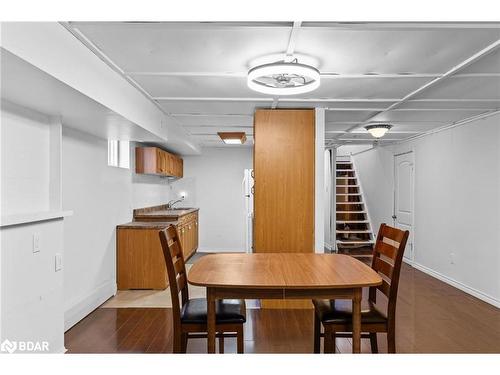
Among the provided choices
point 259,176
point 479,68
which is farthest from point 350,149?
point 479,68

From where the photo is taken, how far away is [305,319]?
139 inches

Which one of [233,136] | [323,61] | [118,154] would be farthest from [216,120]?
[323,61]

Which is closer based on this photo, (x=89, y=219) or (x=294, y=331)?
(x=294, y=331)

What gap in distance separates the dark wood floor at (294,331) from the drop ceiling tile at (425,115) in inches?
86.8

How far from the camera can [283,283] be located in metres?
1.98

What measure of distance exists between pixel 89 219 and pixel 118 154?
1.37m

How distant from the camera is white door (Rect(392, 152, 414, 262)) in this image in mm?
6168

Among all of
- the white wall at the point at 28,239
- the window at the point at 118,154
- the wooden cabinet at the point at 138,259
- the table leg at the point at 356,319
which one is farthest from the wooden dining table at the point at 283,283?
the window at the point at 118,154

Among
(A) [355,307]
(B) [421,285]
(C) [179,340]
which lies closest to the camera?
(A) [355,307]

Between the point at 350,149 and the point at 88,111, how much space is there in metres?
7.36

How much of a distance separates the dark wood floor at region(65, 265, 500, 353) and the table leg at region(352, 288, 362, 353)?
0.85 meters

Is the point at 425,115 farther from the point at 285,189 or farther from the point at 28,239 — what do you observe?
the point at 28,239

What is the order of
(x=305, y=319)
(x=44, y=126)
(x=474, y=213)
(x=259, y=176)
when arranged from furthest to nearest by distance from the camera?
(x=474, y=213), (x=259, y=176), (x=305, y=319), (x=44, y=126)

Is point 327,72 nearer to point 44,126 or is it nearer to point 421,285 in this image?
point 44,126
